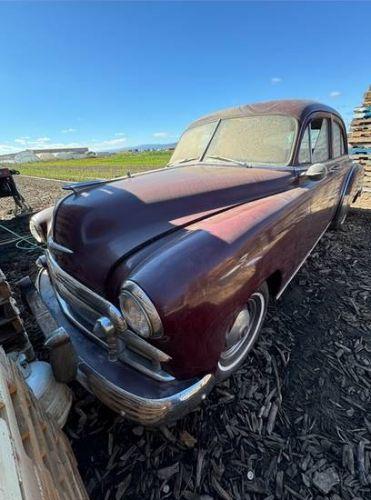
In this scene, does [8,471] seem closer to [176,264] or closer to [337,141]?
[176,264]

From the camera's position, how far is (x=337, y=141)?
4.07 metres

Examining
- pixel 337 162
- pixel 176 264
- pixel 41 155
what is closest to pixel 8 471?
pixel 176 264

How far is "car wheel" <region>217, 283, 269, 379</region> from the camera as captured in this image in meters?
1.88

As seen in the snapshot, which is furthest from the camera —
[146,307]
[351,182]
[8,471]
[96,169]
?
[96,169]

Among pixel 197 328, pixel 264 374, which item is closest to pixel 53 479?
pixel 197 328

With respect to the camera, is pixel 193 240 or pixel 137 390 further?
pixel 193 240

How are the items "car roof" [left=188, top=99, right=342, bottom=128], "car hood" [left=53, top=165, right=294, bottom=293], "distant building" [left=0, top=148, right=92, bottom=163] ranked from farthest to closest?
"distant building" [left=0, top=148, right=92, bottom=163]
"car roof" [left=188, top=99, right=342, bottom=128]
"car hood" [left=53, top=165, right=294, bottom=293]

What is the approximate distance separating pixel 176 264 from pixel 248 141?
6.76ft

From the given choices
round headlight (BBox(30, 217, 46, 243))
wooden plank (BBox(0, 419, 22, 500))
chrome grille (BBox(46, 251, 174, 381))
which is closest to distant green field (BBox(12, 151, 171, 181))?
round headlight (BBox(30, 217, 46, 243))

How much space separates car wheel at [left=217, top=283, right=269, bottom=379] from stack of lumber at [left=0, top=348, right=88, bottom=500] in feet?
3.08

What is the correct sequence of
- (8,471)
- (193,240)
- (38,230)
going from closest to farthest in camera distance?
(8,471), (193,240), (38,230)

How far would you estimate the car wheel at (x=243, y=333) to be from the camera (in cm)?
188

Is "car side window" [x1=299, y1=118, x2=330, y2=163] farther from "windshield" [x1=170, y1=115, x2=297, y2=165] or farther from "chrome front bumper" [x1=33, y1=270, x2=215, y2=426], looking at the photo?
"chrome front bumper" [x1=33, y1=270, x2=215, y2=426]

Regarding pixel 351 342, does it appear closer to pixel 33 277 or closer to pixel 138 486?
pixel 138 486
